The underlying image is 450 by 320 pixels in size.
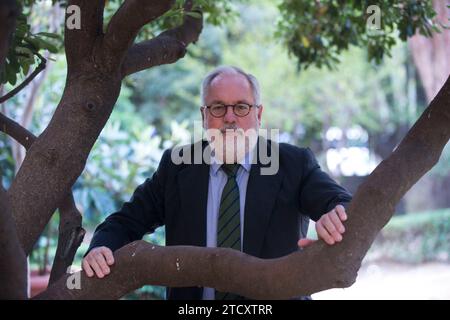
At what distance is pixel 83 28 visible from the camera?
2.90 m

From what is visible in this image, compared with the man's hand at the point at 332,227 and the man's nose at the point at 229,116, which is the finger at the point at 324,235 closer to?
the man's hand at the point at 332,227

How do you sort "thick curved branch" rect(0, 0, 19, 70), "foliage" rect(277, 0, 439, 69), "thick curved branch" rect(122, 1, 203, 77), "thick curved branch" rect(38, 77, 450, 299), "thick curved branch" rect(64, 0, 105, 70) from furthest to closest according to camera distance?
"foliage" rect(277, 0, 439, 69), "thick curved branch" rect(122, 1, 203, 77), "thick curved branch" rect(64, 0, 105, 70), "thick curved branch" rect(38, 77, 450, 299), "thick curved branch" rect(0, 0, 19, 70)

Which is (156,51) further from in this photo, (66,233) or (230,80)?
(66,233)

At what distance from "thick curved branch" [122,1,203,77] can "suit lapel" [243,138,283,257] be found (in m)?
0.72

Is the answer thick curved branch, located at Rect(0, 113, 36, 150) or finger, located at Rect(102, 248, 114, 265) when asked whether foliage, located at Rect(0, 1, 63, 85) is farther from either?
finger, located at Rect(102, 248, 114, 265)

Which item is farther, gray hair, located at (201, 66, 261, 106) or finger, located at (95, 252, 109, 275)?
gray hair, located at (201, 66, 261, 106)

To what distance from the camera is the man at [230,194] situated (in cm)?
316

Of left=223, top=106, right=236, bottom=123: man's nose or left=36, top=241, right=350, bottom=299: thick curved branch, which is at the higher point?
left=223, top=106, right=236, bottom=123: man's nose

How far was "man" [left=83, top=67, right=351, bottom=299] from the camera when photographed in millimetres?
3156

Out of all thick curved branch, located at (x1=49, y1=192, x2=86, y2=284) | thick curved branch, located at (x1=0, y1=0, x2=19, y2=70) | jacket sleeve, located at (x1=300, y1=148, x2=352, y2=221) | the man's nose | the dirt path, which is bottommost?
thick curved branch, located at (x1=49, y1=192, x2=86, y2=284)

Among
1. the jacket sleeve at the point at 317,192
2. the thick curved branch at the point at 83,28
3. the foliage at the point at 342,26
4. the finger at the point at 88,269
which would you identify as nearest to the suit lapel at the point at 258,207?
the jacket sleeve at the point at 317,192

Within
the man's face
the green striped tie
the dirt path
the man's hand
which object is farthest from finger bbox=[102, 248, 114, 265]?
the dirt path

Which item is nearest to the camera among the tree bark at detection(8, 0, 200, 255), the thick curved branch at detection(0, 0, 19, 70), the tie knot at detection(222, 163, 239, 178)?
the thick curved branch at detection(0, 0, 19, 70)

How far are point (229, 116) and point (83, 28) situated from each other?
2.84 ft
